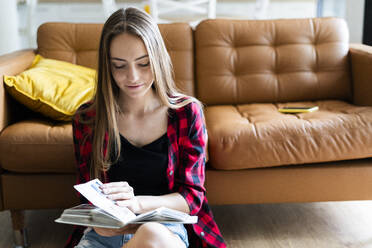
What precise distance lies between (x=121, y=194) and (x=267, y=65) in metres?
1.46

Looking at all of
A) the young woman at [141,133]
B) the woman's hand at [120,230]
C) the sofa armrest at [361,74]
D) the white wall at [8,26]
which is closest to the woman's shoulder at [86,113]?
the young woman at [141,133]

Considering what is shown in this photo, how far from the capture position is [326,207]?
227cm

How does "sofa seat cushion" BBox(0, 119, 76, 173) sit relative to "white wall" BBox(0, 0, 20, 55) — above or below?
below

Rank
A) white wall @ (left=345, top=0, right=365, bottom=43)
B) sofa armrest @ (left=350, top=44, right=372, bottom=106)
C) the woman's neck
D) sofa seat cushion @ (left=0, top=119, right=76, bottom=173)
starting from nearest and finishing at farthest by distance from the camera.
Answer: the woman's neck → sofa seat cushion @ (left=0, top=119, right=76, bottom=173) → sofa armrest @ (left=350, top=44, right=372, bottom=106) → white wall @ (left=345, top=0, right=365, bottom=43)

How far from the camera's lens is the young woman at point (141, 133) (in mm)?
1252

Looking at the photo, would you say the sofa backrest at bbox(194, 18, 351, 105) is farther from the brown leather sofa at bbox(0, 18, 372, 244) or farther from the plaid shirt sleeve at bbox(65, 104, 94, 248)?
the plaid shirt sleeve at bbox(65, 104, 94, 248)

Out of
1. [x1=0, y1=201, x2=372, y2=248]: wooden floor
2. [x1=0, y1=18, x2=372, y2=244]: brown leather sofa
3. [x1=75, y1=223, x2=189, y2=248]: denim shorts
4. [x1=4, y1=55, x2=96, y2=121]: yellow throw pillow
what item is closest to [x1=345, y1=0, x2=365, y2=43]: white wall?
[x1=0, y1=18, x2=372, y2=244]: brown leather sofa

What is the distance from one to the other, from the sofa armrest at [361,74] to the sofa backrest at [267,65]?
5 cm

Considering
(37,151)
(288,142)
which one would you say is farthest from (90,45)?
(288,142)

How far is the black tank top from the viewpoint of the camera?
1.34 metres

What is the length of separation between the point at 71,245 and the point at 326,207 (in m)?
1.37

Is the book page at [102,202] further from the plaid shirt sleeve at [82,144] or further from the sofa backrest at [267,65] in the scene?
the sofa backrest at [267,65]

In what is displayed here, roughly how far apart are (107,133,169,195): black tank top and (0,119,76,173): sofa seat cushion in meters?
0.51

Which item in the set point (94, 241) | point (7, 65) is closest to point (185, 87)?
point (7, 65)
